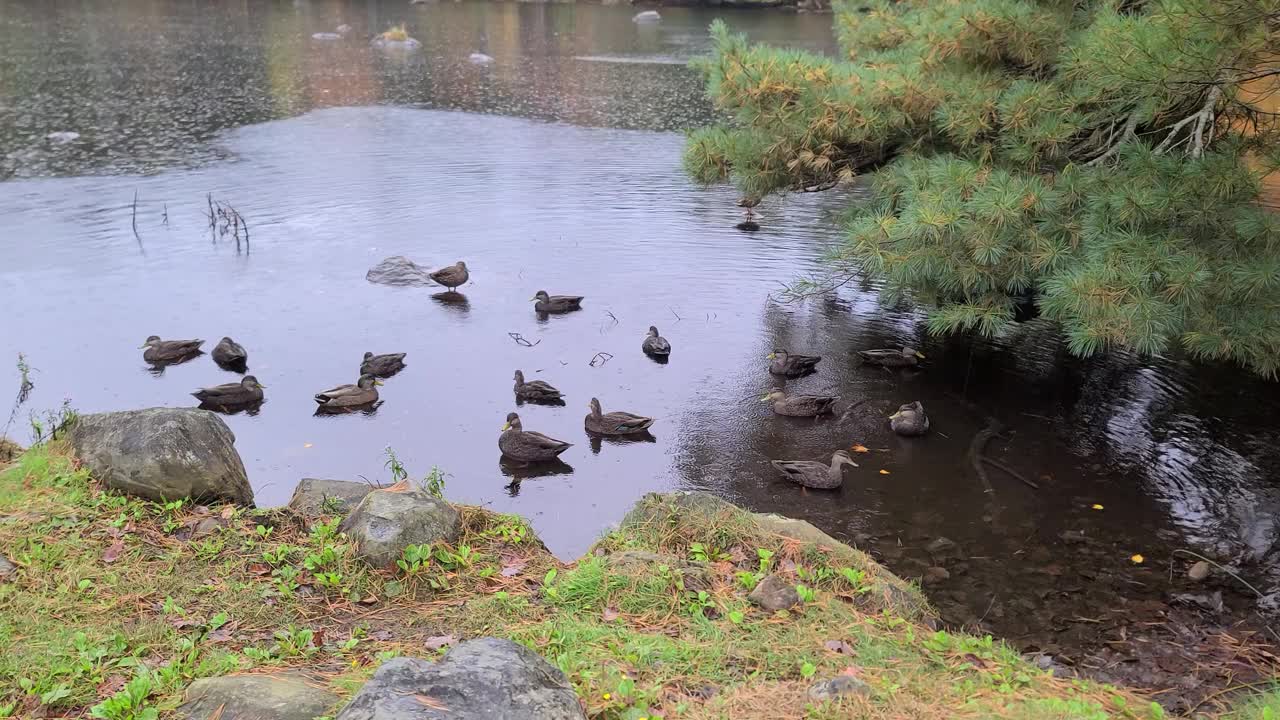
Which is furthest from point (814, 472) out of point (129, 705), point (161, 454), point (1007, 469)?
point (129, 705)

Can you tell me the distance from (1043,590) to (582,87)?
25.3m

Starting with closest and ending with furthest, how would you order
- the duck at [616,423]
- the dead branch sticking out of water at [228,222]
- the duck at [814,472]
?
the duck at [814,472], the duck at [616,423], the dead branch sticking out of water at [228,222]

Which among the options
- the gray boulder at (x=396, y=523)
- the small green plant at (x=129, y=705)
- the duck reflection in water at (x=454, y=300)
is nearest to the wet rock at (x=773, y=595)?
the gray boulder at (x=396, y=523)

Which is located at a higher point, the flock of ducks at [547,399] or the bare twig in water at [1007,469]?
the flock of ducks at [547,399]

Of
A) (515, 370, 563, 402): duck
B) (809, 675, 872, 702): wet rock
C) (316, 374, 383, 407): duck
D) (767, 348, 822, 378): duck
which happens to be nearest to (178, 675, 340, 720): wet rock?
(809, 675, 872, 702): wet rock

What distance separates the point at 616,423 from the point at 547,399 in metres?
1.04

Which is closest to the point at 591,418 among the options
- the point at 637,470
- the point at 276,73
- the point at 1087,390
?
the point at 637,470

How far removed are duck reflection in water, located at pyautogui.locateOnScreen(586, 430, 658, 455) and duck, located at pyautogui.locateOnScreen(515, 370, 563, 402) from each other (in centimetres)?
82

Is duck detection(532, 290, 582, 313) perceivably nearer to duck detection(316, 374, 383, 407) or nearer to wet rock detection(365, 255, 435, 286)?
wet rock detection(365, 255, 435, 286)

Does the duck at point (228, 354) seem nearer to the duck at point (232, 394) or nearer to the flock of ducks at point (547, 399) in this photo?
the flock of ducks at point (547, 399)

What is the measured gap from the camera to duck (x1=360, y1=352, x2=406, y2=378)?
10731mm

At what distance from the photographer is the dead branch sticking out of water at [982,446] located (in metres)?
8.70

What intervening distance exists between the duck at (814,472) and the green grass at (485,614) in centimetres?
188

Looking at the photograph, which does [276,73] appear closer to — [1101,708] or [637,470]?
[637,470]
